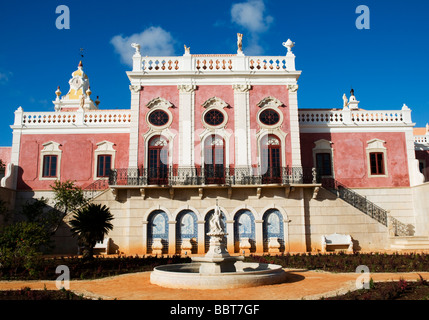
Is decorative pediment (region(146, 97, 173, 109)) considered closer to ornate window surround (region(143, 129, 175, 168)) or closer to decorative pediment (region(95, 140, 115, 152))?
ornate window surround (region(143, 129, 175, 168))

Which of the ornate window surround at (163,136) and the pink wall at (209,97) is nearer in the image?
the ornate window surround at (163,136)

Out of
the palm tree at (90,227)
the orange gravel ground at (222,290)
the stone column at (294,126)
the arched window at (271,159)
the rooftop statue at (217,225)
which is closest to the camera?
the orange gravel ground at (222,290)

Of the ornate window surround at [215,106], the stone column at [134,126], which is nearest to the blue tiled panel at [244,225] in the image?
the ornate window surround at [215,106]

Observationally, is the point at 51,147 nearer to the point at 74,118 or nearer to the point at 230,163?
the point at 74,118

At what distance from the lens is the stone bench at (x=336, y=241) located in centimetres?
2209

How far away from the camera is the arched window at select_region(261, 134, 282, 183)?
2289 centimetres

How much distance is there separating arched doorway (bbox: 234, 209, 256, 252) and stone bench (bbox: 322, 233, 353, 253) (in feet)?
12.7

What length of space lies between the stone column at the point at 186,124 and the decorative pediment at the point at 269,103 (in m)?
4.07

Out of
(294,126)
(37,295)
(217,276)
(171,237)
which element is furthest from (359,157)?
(37,295)

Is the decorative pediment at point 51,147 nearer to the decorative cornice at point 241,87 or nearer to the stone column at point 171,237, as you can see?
the stone column at point 171,237

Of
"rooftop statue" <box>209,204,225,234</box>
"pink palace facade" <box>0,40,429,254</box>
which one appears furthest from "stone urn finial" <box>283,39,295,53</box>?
"rooftop statue" <box>209,204,225,234</box>
